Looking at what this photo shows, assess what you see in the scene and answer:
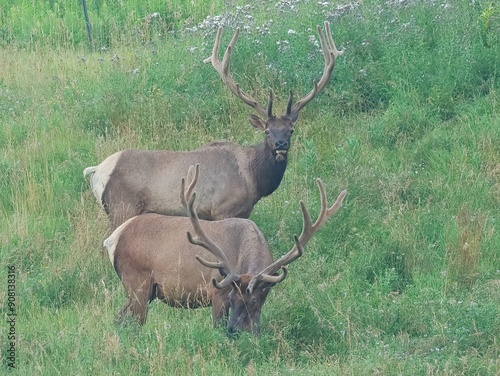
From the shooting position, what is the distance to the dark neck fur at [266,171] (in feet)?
32.2

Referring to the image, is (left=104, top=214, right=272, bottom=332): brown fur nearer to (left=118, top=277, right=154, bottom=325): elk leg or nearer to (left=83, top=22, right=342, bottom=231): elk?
(left=118, top=277, right=154, bottom=325): elk leg

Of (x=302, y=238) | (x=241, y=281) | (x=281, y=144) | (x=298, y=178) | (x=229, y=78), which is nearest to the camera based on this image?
(x=241, y=281)

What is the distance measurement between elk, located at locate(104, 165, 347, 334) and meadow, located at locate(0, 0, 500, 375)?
0.18 metres

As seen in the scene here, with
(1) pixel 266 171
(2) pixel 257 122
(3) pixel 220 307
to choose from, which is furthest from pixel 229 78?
(3) pixel 220 307

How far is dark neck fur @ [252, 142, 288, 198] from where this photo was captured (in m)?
9.80

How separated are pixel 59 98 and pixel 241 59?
2.12 m

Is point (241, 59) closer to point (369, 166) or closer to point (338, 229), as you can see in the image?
point (369, 166)

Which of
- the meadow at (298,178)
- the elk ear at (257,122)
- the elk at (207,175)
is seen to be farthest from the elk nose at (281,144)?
the meadow at (298,178)

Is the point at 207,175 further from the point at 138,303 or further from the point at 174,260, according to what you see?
the point at 138,303

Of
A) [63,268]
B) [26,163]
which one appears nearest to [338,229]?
[63,268]

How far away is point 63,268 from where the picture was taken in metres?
8.70

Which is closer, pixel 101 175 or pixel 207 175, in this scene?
pixel 101 175

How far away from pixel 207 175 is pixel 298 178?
1.12 metres

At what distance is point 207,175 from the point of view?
9.70 metres
